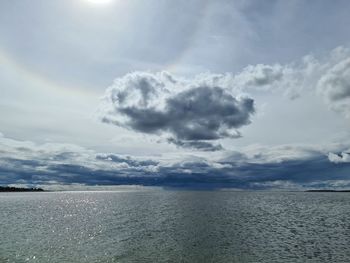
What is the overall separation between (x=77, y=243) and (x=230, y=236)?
26928 mm

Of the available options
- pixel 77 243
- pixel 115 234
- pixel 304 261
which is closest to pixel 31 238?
pixel 77 243

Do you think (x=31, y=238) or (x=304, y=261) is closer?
(x=304, y=261)

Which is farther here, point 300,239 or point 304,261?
point 300,239

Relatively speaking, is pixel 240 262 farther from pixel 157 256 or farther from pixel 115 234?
pixel 115 234

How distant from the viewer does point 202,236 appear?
→ 64500mm

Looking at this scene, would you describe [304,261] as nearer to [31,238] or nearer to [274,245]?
[274,245]

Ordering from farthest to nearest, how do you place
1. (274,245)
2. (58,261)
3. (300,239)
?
(300,239) < (274,245) < (58,261)

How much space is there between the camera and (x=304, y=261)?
4425 cm

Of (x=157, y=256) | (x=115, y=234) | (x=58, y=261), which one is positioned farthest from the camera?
(x=115, y=234)

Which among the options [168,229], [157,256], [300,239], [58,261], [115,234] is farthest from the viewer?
[168,229]

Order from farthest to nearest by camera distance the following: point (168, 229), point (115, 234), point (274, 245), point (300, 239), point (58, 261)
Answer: point (168, 229) → point (115, 234) → point (300, 239) → point (274, 245) → point (58, 261)

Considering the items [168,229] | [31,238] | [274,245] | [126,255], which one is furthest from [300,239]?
[31,238]

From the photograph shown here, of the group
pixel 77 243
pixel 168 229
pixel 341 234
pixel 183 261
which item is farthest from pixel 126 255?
pixel 341 234

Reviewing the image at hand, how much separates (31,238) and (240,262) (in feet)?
123
